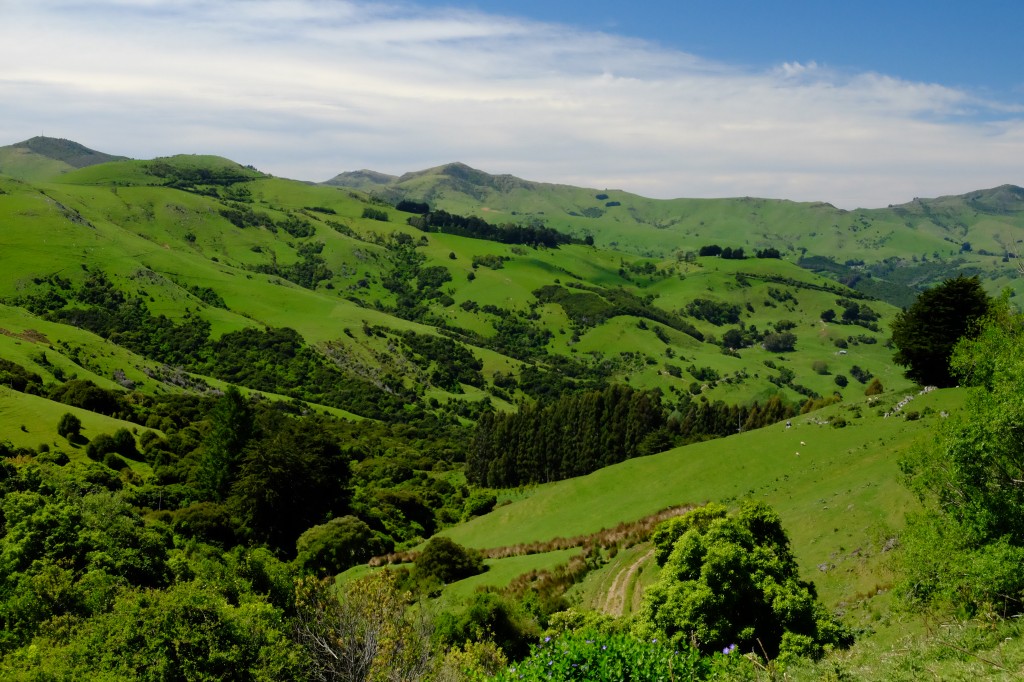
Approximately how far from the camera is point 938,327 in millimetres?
51438

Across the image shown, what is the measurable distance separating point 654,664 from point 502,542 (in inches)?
1516

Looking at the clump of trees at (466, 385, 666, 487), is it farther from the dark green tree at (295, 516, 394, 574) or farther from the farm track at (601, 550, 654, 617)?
the farm track at (601, 550, 654, 617)

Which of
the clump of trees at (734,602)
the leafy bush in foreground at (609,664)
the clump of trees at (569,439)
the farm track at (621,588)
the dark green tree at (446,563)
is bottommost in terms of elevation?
the clump of trees at (569,439)

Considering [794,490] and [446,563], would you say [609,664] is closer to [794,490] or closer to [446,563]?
[446,563]

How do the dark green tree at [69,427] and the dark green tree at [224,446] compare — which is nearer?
the dark green tree at [69,427]

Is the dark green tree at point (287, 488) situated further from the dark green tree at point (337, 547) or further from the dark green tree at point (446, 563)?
the dark green tree at point (446, 563)

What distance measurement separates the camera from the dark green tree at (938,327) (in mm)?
50812

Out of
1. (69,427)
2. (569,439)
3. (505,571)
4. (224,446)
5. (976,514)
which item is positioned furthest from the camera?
(569,439)

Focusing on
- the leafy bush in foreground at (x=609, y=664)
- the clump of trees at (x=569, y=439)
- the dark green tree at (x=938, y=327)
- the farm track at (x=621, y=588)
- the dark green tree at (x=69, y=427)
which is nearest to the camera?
the leafy bush in foreground at (x=609, y=664)

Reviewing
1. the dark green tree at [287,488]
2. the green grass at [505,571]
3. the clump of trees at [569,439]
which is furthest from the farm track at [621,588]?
the clump of trees at [569,439]

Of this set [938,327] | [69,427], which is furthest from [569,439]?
[69,427]

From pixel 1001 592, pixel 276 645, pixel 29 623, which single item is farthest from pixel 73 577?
pixel 1001 592

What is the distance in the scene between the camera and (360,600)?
2669cm

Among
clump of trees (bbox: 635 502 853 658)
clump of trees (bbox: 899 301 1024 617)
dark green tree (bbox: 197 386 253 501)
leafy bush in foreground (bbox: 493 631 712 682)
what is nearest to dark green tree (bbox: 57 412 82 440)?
dark green tree (bbox: 197 386 253 501)
